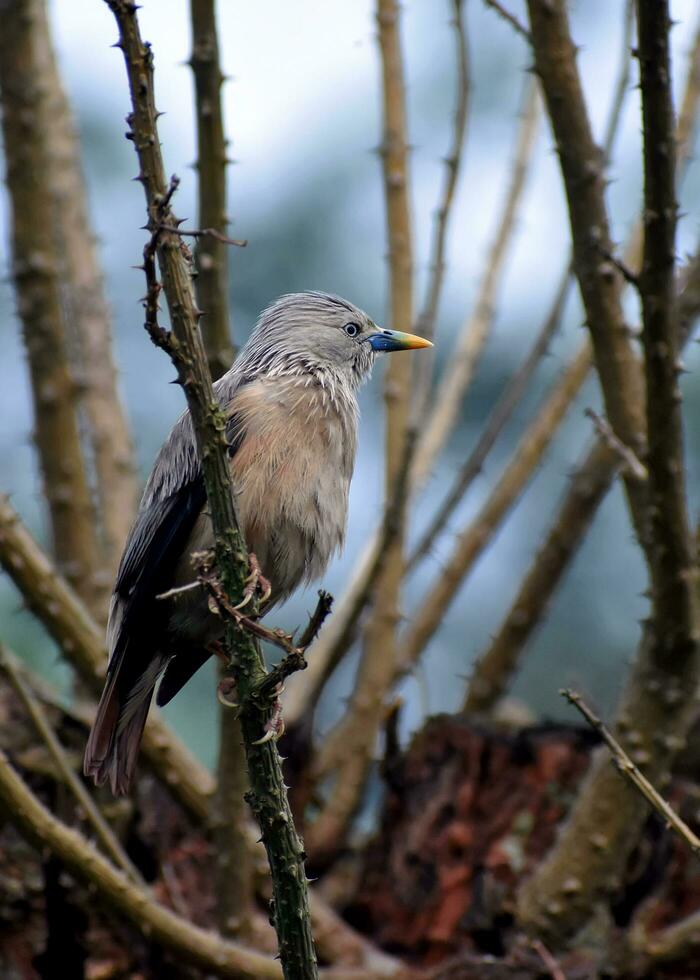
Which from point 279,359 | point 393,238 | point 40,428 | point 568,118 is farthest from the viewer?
point 393,238

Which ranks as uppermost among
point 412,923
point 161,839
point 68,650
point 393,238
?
point 393,238

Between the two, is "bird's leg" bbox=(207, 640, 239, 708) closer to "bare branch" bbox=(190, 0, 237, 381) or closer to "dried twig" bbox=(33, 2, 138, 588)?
"bare branch" bbox=(190, 0, 237, 381)

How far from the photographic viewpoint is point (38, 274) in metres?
5.87

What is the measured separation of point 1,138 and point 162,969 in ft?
13.0

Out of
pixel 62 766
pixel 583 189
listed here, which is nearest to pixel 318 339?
pixel 583 189

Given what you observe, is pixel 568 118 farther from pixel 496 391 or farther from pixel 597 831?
pixel 496 391

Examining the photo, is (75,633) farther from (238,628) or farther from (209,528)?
(238,628)

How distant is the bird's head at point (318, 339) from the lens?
188 inches

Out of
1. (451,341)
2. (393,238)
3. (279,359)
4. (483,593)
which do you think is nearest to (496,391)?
(451,341)

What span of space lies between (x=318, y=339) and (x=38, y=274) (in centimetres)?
173

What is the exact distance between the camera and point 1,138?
233 inches

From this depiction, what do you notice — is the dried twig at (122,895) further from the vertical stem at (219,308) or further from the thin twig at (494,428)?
the thin twig at (494,428)

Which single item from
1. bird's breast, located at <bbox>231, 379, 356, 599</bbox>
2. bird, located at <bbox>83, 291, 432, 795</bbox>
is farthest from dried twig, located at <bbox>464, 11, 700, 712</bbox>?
bird's breast, located at <bbox>231, 379, 356, 599</bbox>

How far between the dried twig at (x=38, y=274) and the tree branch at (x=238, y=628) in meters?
3.16
